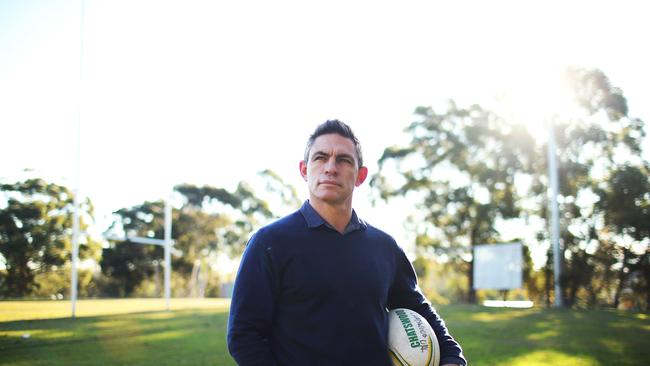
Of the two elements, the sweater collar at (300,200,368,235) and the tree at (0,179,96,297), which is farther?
the tree at (0,179,96,297)

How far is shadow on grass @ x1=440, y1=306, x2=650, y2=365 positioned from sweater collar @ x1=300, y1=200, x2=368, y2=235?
4.93 m

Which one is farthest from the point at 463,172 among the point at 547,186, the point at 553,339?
the point at 553,339

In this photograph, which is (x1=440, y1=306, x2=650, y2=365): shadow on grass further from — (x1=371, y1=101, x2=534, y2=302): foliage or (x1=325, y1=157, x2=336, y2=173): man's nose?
(x1=371, y1=101, x2=534, y2=302): foliage

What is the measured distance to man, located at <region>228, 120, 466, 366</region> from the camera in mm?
2188

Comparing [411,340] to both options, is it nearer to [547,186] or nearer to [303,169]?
[303,169]

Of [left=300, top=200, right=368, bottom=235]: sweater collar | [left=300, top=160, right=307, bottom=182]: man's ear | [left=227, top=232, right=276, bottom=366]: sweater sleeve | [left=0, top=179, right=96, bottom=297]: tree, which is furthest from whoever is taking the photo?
[left=0, top=179, right=96, bottom=297]: tree

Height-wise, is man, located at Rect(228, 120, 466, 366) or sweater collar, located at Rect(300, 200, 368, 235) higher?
sweater collar, located at Rect(300, 200, 368, 235)

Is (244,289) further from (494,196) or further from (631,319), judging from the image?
(494,196)

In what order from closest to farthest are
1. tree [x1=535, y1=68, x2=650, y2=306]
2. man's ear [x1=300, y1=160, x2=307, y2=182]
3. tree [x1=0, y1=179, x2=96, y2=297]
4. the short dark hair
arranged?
the short dark hair, man's ear [x1=300, y1=160, x2=307, y2=182], tree [x1=0, y1=179, x2=96, y2=297], tree [x1=535, y1=68, x2=650, y2=306]

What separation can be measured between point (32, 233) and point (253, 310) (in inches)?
476

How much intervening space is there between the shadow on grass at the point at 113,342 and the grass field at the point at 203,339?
12 millimetres

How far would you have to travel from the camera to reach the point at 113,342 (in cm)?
869

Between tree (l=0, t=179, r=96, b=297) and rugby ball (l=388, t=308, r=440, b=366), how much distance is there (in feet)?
35.8

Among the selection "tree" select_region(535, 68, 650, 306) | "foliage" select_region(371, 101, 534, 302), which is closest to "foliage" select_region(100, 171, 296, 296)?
"foliage" select_region(371, 101, 534, 302)
